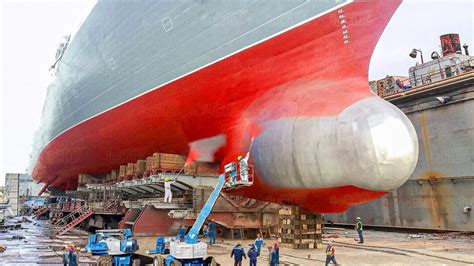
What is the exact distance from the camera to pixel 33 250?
1387 centimetres

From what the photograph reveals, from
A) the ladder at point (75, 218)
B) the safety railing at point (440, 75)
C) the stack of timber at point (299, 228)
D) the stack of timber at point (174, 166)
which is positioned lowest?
the stack of timber at point (299, 228)

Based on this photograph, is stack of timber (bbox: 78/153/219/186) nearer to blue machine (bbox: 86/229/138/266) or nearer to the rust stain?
blue machine (bbox: 86/229/138/266)

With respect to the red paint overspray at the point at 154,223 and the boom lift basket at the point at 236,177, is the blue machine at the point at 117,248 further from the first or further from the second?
the red paint overspray at the point at 154,223

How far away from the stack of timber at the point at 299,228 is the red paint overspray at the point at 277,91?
1.53ft

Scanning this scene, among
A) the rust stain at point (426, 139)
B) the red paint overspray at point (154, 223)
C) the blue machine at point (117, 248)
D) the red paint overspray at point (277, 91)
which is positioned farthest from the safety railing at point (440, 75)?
the blue machine at point (117, 248)

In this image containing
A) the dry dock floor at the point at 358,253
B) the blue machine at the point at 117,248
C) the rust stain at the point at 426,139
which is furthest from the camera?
the rust stain at the point at 426,139

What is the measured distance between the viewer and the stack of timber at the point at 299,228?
1184cm

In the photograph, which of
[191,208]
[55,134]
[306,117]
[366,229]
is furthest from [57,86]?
[366,229]

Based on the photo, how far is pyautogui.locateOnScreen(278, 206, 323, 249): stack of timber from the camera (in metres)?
11.8

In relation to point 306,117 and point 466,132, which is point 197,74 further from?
point 466,132

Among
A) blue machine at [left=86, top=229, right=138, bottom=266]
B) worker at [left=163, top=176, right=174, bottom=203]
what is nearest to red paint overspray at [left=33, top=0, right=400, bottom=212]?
worker at [left=163, top=176, right=174, bottom=203]

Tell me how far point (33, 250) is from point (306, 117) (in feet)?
36.0

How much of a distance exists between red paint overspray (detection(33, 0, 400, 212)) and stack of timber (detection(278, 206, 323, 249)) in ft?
1.53

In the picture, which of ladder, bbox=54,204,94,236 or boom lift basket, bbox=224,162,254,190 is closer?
boom lift basket, bbox=224,162,254,190
